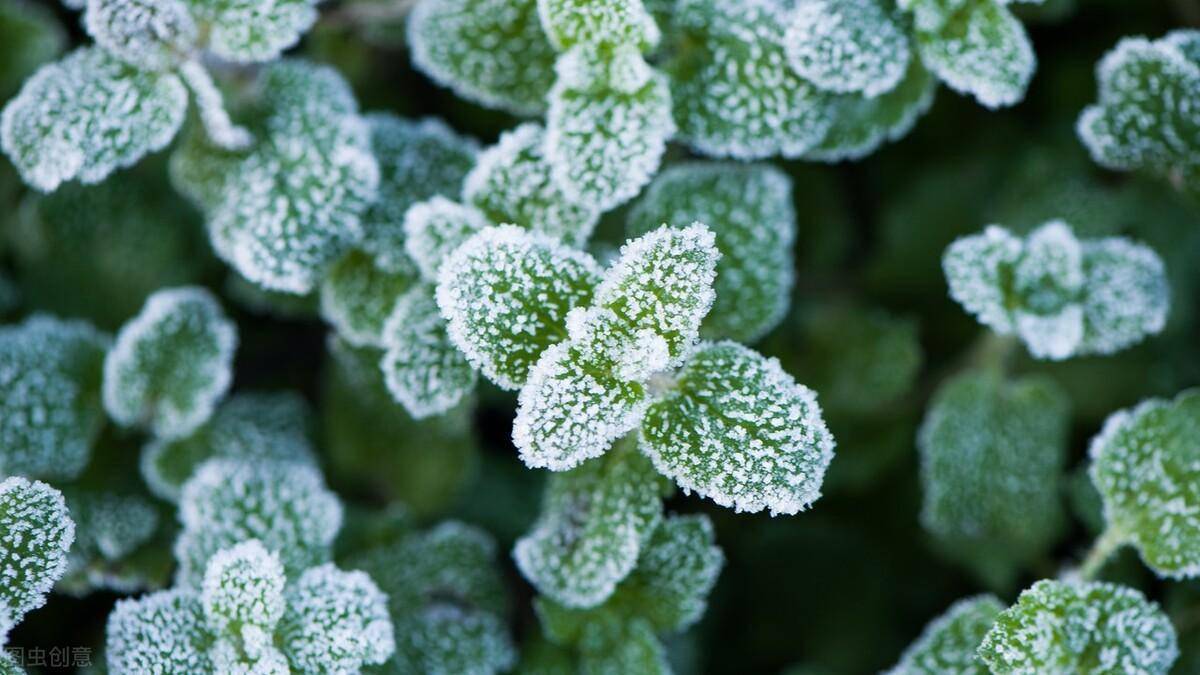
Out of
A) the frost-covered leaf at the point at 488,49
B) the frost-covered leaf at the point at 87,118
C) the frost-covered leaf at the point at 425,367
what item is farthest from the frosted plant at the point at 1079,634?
the frost-covered leaf at the point at 87,118

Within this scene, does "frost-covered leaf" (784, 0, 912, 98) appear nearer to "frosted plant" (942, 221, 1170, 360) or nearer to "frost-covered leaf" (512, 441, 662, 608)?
"frosted plant" (942, 221, 1170, 360)

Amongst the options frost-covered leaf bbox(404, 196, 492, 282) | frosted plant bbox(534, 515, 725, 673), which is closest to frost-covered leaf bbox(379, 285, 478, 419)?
frost-covered leaf bbox(404, 196, 492, 282)

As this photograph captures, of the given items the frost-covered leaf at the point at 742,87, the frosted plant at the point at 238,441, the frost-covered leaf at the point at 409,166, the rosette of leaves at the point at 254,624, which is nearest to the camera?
the rosette of leaves at the point at 254,624

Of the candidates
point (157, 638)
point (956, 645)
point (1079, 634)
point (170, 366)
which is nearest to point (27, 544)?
point (157, 638)

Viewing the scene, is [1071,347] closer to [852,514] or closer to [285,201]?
[852,514]

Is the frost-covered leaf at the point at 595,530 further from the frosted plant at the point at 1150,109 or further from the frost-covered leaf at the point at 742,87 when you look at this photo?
the frosted plant at the point at 1150,109

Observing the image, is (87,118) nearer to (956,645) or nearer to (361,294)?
(361,294)

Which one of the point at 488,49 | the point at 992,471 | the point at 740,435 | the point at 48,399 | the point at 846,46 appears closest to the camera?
the point at 740,435
